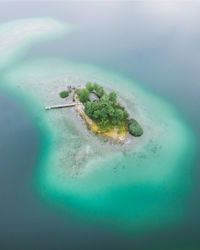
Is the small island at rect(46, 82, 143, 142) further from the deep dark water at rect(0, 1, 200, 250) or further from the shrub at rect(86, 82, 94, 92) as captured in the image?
the deep dark water at rect(0, 1, 200, 250)

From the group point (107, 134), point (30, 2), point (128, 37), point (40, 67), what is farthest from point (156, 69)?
point (30, 2)

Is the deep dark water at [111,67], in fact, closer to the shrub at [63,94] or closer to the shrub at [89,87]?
the shrub at [63,94]

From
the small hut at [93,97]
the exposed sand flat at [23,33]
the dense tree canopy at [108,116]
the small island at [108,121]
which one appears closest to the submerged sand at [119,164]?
the small island at [108,121]

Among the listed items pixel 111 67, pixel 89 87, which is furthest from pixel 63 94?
pixel 111 67

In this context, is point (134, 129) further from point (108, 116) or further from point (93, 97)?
point (93, 97)

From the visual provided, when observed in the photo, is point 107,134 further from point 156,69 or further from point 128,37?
point 128,37
